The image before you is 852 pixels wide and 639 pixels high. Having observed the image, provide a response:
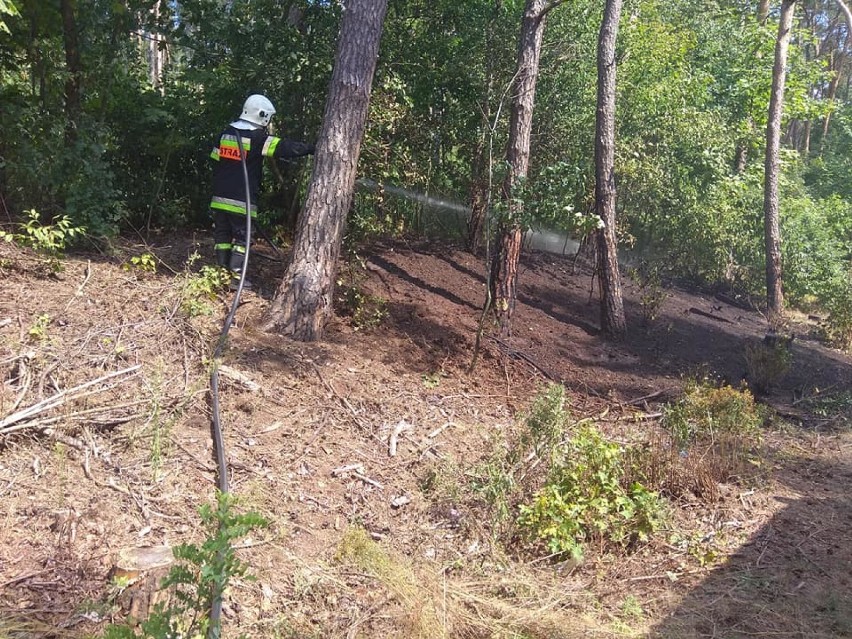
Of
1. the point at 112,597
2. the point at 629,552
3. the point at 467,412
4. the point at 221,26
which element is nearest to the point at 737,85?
the point at 221,26

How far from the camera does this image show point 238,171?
22.9 ft

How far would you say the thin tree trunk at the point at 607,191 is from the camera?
28.0 ft

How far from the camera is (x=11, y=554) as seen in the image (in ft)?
11.4

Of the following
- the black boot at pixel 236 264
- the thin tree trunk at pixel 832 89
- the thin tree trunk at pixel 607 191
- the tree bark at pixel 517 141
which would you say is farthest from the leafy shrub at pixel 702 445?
the thin tree trunk at pixel 832 89

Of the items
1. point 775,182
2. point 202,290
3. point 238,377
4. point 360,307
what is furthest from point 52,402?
Answer: point 775,182

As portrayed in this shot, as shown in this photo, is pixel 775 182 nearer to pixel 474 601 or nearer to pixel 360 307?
pixel 360 307

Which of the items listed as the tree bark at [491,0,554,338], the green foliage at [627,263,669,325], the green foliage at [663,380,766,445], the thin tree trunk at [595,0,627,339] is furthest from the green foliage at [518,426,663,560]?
the green foliage at [627,263,669,325]

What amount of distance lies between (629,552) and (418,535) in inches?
51.1

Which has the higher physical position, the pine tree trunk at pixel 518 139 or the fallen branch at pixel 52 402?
the pine tree trunk at pixel 518 139

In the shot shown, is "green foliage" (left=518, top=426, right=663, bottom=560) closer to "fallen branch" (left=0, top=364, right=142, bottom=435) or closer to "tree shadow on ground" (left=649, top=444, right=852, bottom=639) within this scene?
"tree shadow on ground" (left=649, top=444, right=852, bottom=639)

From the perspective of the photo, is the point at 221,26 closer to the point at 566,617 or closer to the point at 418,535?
the point at 418,535

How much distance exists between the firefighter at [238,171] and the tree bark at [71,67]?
1.65 meters

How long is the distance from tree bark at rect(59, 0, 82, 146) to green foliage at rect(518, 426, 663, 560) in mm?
5789

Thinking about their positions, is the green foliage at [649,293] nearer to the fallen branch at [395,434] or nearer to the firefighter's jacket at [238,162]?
the fallen branch at [395,434]
